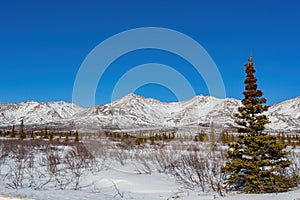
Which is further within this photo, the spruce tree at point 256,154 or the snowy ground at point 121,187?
the spruce tree at point 256,154

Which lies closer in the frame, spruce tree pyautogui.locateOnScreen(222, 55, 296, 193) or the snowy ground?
the snowy ground

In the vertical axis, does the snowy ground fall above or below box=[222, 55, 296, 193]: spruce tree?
below

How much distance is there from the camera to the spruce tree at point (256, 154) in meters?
8.73

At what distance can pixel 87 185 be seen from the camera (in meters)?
11.0

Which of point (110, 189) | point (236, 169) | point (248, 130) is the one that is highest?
point (248, 130)

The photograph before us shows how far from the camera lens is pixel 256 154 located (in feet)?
29.3

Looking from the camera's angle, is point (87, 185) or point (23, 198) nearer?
point (23, 198)

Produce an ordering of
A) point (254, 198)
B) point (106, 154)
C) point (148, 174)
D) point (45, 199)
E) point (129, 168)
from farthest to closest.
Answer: point (106, 154) < point (129, 168) < point (148, 174) < point (254, 198) < point (45, 199)

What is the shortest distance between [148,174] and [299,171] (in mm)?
5700

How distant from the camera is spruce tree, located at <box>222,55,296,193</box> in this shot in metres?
8.73

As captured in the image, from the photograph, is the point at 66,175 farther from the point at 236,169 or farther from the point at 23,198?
the point at 236,169

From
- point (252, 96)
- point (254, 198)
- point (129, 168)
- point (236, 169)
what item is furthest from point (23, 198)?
point (129, 168)

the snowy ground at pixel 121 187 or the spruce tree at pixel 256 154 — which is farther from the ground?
the spruce tree at pixel 256 154

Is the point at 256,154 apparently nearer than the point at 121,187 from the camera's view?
Yes
